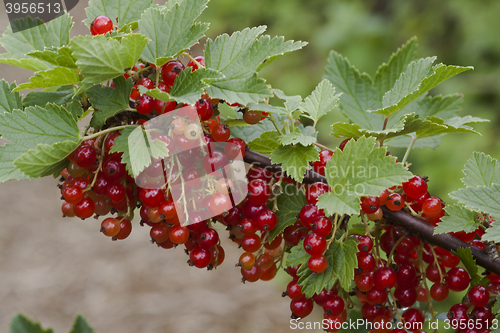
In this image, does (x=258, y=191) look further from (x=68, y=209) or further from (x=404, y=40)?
(x=404, y=40)

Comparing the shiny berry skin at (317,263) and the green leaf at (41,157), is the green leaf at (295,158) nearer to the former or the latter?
the shiny berry skin at (317,263)

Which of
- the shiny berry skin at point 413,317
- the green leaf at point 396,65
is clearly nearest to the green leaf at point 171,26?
Result: the green leaf at point 396,65

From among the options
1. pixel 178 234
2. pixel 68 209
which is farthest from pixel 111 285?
pixel 178 234

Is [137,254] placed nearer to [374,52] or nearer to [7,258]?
[7,258]

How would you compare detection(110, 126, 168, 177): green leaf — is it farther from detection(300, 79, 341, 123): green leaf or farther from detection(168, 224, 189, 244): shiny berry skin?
detection(300, 79, 341, 123): green leaf

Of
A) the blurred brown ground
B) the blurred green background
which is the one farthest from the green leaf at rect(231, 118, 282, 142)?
the blurred brown ground

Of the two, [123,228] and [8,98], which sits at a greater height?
[8,98]
